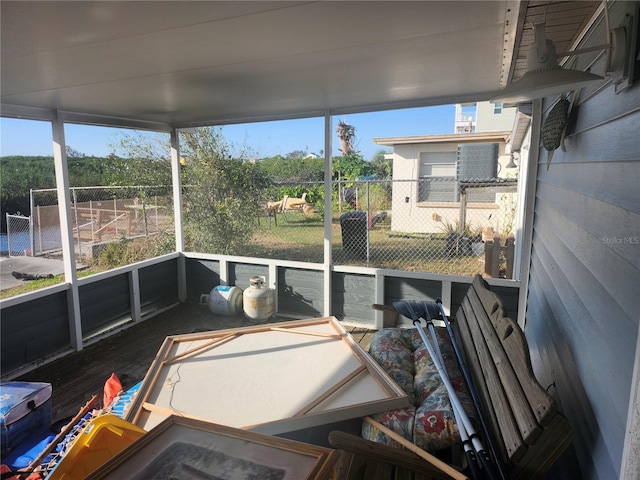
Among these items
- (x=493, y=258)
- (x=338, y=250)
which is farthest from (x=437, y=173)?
(x=493, y=258)

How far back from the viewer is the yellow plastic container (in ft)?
4.78

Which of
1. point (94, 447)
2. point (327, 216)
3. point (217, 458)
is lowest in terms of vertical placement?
point (94, 447)

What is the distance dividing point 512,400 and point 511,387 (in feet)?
0.16

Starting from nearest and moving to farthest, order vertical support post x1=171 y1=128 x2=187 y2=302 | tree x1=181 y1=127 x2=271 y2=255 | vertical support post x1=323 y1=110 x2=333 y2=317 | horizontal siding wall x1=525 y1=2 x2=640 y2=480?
horizontal siding wall x1=525 y1=2 x2=640 y2=480
vertical support post x1=323 y1=110 x2=333 y2=317
vertical support post x1=171 y1=128 x2=187 y2=302
tree x1=181 y1=127 x2=271 y2=255

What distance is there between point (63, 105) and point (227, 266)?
93.1 inches

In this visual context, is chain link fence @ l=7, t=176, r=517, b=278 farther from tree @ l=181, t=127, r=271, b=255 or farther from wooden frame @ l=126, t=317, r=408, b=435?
wooden frame @ l=126, t=317, r=408, b=435

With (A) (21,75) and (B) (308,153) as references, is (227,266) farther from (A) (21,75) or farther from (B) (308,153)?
(B) (308,153)

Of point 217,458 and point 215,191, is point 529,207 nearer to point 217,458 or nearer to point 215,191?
point 217,458

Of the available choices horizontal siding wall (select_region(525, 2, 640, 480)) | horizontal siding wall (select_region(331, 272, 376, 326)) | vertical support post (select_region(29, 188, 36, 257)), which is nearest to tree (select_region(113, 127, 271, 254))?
vertical support post (select_region(29, 188, 36, 257))

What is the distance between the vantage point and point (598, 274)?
1.27m

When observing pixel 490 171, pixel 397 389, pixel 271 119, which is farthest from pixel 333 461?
pixel 490 171

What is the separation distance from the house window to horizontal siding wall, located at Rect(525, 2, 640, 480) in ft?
19.9

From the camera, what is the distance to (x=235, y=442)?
117 centimetres

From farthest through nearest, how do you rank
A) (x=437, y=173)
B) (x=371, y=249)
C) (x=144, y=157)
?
(x=437, y=173) → (x=371, y=249) → (x=144, y=157)
